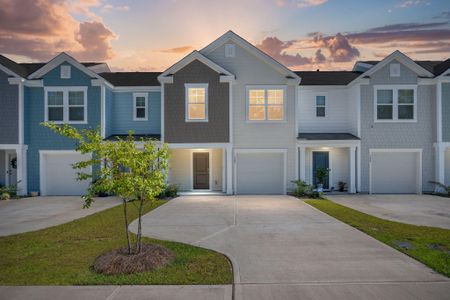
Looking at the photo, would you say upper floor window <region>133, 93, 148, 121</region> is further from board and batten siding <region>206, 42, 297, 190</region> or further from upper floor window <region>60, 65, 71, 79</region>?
board and batten siding <region>206, 42, 297, 190</region>

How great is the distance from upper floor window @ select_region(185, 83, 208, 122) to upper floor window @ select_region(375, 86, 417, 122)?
972 centimetres

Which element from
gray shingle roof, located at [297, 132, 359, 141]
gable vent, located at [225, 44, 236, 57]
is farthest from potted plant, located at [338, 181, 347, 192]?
gable vent, located at [225, 44, 236, 57]

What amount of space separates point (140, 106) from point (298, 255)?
50.3ft

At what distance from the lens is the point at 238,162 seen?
1912 cm

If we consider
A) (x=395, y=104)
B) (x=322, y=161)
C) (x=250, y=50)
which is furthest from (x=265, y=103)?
(x=395, y=104)

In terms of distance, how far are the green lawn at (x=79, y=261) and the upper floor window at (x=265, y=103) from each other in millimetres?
10939

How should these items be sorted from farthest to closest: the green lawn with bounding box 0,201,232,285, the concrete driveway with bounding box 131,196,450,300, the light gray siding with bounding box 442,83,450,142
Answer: the light gray siding with bounding box 442,83,450,142 < the green lawn with bounding box 0,201,232,285 < the concrete driveway with bounding box 131,196,450,300

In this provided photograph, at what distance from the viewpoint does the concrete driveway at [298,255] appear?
5.53m

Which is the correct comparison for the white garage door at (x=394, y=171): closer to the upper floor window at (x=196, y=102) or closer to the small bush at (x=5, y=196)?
the upper floor window at (x=196, y=102)

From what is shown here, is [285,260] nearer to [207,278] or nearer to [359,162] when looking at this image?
[207,278]

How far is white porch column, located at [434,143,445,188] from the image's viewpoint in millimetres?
18562

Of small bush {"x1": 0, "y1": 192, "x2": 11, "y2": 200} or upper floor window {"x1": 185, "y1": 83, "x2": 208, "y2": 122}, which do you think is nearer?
small bush {"x1": 0, "y1": 192, "x2": 11, "y2": 200}

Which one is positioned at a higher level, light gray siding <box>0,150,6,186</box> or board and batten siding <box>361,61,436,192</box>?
board and batten siding <box>361,61,436,192</box>

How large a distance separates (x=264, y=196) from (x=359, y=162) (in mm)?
5782
